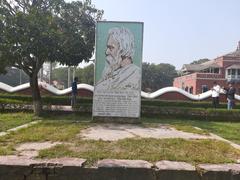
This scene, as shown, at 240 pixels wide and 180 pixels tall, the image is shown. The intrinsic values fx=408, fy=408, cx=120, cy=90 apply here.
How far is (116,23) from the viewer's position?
13.6 meters

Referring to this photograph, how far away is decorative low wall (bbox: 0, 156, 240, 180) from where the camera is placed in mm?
5441

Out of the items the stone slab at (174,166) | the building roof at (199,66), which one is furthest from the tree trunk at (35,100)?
the building roof at (199,66)

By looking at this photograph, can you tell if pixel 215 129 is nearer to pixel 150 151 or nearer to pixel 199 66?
pixel 150 151

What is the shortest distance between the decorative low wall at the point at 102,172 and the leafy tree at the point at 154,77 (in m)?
74.4

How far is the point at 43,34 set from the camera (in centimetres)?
1491

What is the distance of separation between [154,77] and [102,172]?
79.3m

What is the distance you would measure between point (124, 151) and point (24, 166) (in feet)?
6.12

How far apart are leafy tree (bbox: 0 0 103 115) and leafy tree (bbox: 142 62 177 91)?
6268cm

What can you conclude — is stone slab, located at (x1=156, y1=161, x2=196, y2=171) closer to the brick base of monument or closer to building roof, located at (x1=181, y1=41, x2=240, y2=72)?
the brick base of monument

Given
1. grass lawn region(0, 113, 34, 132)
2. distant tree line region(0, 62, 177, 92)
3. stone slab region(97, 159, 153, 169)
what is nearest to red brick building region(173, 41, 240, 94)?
distant tree line region(0, 62, 177, 92)

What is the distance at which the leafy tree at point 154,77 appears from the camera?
8231cm

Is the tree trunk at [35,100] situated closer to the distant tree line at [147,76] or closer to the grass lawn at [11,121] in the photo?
the grass lawn at [11,121]

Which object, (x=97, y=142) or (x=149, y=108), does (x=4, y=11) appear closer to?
(x=149, y=108)

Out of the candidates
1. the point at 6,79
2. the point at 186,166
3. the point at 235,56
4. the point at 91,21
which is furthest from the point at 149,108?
the point at 6,79
